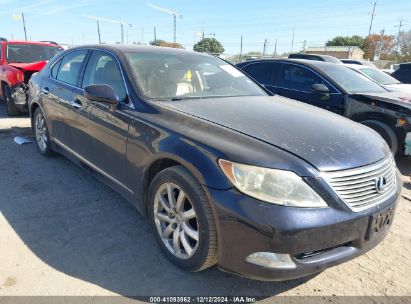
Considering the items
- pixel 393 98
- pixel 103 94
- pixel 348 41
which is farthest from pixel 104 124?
pixel 348 41

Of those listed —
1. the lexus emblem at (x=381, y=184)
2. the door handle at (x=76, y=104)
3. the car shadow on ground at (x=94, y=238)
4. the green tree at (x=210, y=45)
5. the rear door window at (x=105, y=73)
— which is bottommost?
the green tree at (x=210, y=45)

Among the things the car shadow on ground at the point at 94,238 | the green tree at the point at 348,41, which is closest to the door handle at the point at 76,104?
the car shadow on ground at the point at 94,238

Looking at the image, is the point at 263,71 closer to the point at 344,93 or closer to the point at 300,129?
the point at 344,93

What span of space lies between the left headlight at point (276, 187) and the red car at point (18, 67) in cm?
682

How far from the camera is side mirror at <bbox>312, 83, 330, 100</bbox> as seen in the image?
5.81m

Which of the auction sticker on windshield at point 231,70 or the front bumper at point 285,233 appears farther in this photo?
the auction sticker on windshield at point 231,70

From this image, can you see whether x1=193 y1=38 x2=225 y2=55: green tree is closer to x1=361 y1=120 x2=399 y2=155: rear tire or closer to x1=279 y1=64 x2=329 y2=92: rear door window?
x1=279 y1=64 x2=329 y2=92: rear door window

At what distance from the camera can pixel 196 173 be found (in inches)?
93.5

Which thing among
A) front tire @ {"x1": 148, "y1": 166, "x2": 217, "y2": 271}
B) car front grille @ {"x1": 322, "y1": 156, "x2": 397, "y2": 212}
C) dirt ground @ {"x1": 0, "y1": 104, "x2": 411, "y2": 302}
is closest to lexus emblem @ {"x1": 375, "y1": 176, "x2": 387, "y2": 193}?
car front grille @ {"x1": 322, "y1": 156, "x2": 397, "y2": 212}

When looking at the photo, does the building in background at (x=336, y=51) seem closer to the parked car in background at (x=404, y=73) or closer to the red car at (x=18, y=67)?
the parked car in background at (x=404, y=73)

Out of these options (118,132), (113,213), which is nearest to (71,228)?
(113,213)

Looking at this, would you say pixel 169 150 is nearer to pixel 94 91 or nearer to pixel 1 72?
pixel 94 91

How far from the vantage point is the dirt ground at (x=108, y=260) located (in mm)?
2537

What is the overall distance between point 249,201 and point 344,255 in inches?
27.8
